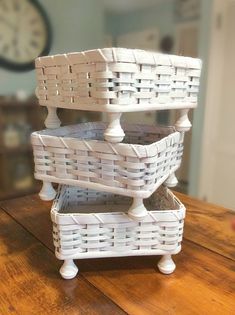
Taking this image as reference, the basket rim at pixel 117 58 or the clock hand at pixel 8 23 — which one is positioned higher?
the clock hand at pixel 8 23

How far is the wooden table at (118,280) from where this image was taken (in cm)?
48

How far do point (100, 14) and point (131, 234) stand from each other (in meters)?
0.75

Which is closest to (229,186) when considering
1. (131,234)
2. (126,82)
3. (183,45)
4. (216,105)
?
(216,105)

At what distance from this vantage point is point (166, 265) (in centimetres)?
57

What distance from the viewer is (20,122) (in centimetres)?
93

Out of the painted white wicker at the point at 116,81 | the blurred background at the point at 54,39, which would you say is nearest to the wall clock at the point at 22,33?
the blurred background at the point at 54,39

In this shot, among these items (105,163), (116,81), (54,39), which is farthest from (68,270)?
(54,39)

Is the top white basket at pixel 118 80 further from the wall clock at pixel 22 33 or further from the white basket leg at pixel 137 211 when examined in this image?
the wall clock at pixel 22 33

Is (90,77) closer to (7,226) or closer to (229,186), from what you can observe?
(7,226)

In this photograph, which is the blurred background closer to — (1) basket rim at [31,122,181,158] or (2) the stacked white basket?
(1) basket rim at [31,122,181,158]

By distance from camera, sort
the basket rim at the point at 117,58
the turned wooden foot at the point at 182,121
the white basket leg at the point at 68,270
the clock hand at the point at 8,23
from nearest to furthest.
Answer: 1. the basket rim at the point at 117,58
2. the white basket leg at the point at 68,270
3. the turned wooden foot at the point at 182,121
4. the clock hand at the point at 8,23

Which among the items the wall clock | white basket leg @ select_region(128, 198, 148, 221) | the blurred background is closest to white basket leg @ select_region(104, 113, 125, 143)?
white basket leg @ select_region(128, 198, 148, 221)

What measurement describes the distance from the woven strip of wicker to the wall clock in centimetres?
41

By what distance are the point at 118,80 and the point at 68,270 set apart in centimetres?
36
